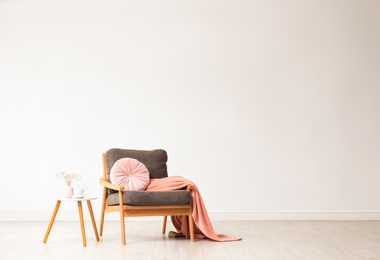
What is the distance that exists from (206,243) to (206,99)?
8.07 feet

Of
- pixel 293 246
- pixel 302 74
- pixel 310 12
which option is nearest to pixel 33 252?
Result: pixel 293 246

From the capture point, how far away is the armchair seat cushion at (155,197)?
4887 millimetres

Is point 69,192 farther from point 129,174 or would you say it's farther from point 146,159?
point 146,159

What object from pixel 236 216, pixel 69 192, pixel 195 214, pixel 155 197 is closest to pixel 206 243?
pixel 195 214

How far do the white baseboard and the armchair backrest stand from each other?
1269 millimetres

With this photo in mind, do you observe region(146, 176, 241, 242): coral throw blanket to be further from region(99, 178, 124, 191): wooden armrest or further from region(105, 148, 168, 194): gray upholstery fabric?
region(99, 178, 124, 191): wooden armrest

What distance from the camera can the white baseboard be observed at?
672 centimetres

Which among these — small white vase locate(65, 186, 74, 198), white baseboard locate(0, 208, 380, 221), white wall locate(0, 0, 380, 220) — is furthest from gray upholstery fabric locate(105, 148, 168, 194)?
white baseboard locate(0, 208, 380, 221)

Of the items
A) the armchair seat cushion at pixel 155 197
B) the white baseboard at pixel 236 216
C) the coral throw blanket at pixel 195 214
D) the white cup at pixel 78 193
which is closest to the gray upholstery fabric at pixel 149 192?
the armchair seat cushion at pixel 155 197

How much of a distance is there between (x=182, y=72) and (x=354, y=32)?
2286 millimetres

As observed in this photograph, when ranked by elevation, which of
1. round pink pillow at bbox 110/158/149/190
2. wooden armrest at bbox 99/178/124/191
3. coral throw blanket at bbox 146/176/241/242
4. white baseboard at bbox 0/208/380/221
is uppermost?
round pink pillow at bbox 110/158/149/190

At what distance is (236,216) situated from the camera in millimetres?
6785

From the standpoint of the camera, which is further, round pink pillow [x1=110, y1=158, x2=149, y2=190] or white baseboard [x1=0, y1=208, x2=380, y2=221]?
white baseboard [x1=0, y1=208, x2=380, y2=221]

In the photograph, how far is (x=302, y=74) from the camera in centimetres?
704
